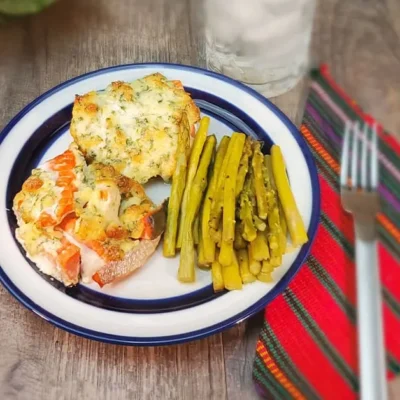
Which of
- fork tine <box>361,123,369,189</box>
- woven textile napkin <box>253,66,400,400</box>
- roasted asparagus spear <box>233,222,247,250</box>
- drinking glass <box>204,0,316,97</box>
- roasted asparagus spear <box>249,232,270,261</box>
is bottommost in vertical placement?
woven textile napkin <box>253,66,400,400</box>

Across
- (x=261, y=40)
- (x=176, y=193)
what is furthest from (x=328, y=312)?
(x=261, y=40)

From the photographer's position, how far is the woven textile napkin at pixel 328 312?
113 cm

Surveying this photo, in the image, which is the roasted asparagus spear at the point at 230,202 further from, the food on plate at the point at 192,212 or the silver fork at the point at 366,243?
the silver fork at the point at 366,243

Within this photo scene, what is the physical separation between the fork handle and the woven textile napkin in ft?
0.07

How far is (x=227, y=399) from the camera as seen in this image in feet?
3.71

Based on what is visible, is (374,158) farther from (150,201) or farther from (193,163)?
(150,201)

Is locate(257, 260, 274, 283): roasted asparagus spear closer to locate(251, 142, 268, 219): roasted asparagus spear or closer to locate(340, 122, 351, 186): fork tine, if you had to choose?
locate(251, 142, 268, 219): roasted asparagus spear

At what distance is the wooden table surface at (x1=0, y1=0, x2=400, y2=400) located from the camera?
3.76 ft

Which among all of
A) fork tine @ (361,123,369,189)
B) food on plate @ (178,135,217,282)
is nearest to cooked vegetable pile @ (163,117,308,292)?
food on plate @ (178,135,217,282)

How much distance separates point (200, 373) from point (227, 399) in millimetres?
73

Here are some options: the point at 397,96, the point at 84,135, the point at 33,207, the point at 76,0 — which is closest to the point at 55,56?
the point at 76,0

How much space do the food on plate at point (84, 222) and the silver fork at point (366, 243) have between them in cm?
45

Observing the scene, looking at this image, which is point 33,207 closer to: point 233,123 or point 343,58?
point 233,123

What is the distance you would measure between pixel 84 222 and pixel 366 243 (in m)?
0.63
